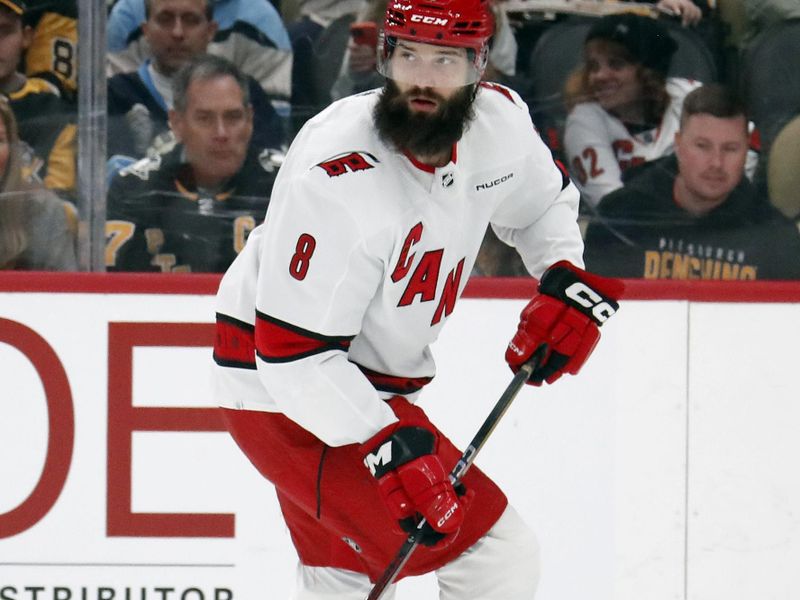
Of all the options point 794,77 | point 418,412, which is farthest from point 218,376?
point 794,77

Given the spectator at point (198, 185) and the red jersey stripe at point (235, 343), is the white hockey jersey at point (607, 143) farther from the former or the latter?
the red jersey stripe at point (235, 343)

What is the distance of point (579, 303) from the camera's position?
2164mm

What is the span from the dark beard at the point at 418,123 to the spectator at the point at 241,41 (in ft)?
3.33

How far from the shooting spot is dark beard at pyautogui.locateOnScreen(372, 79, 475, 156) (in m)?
1.91

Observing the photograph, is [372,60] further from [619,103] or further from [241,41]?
[619,103]

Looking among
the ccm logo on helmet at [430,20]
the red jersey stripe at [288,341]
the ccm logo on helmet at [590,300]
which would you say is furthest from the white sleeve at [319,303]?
the ccm logo on helmet at [590,300]

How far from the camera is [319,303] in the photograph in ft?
6.14

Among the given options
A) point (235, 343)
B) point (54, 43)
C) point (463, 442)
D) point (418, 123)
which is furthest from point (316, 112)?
point (418, 123)

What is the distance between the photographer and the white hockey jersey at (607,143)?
9.70 feet

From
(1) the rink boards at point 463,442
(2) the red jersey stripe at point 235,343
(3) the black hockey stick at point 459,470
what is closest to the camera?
(3) the black hockey stick at point 459,470

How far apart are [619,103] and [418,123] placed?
117 centimetres

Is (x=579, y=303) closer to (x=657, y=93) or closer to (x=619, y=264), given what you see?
(x=619, y=264)

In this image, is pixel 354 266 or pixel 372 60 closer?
pixel 354 266

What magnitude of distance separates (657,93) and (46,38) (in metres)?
1.29
